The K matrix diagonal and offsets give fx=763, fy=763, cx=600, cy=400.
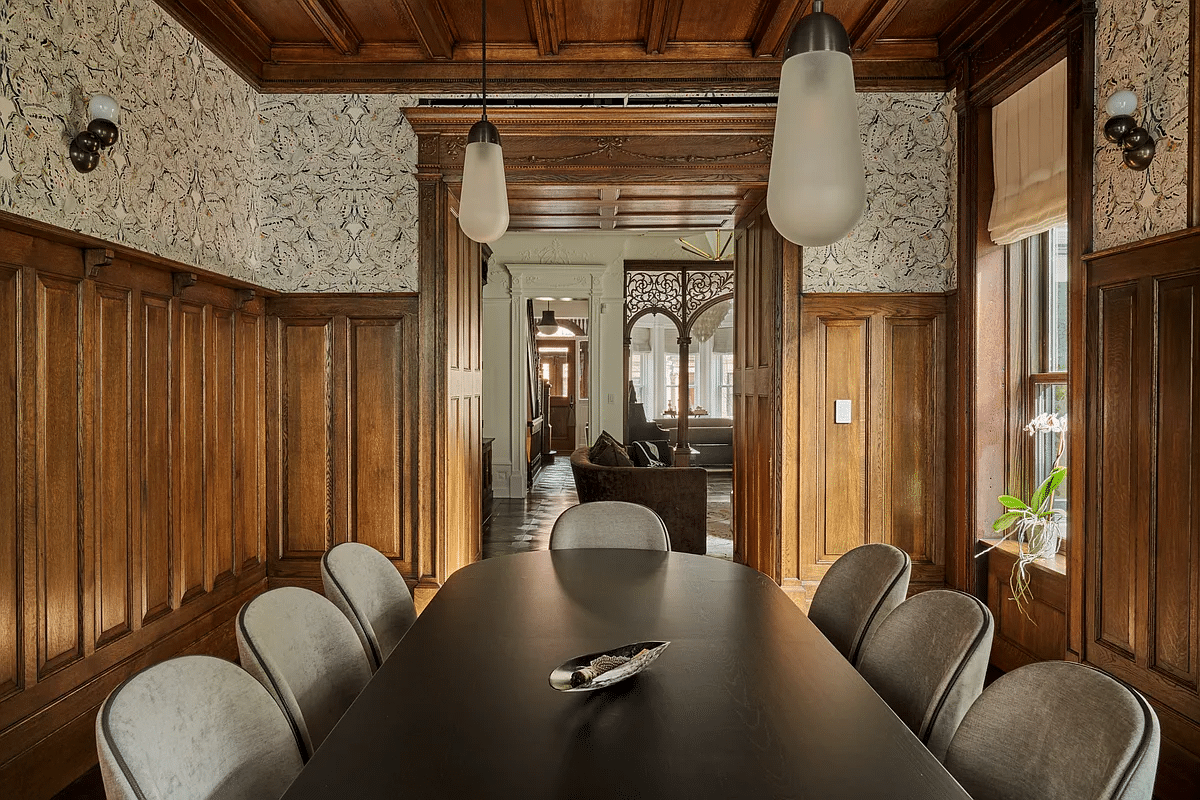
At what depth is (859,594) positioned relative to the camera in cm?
213

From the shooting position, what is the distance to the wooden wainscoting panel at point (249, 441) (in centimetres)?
376

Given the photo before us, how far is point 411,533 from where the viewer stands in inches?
161

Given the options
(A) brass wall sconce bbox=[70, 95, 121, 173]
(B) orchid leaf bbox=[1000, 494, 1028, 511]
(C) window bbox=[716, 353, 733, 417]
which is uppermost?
(A) brass wall sconce bbox=[70, 95, 121, 173]

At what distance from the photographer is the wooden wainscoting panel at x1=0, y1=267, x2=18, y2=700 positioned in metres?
2.25

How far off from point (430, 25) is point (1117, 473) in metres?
3.45

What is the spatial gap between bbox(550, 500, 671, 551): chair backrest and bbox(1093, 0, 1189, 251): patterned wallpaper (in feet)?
6.53

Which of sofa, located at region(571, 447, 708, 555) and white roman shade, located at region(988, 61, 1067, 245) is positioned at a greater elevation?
white roman shade, located at region(988, 61, 1067, 245)

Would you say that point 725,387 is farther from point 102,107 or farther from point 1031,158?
point 102,107

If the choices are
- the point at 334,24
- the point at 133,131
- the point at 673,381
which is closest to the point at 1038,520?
the point at 334,24

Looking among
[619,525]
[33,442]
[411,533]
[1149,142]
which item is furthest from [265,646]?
[1149,142]

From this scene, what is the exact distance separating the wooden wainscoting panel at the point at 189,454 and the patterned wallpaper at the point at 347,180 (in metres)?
0.91

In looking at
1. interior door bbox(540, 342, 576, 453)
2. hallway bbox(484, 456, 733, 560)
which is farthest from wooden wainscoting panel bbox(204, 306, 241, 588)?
interior door bbox(540, 342, 576, 453)

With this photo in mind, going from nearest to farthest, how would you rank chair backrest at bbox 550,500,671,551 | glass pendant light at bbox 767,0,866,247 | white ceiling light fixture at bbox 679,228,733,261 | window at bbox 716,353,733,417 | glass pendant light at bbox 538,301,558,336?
glass pendant light at bbox 767,0,866,247, chair backrest at bbox 550,500,671,551, white ceiling light fixture at bbox 679,228,733,261, glass pendant light at bbox 538,301,558,336, window at bbox 716,353,733,417

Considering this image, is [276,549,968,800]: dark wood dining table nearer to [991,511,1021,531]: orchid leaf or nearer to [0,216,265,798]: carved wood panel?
[0,216,265,798]: carved wood panel
